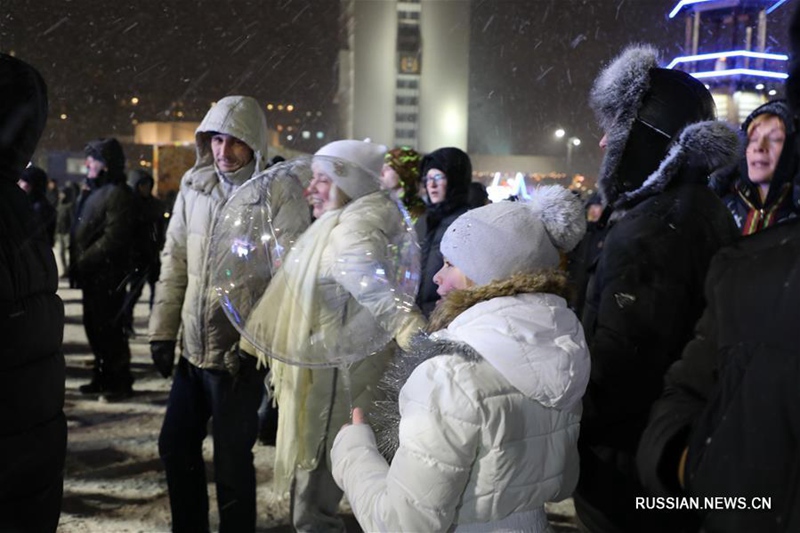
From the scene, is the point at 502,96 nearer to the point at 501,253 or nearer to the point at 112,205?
the point at 112,205

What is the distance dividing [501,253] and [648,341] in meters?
0.61

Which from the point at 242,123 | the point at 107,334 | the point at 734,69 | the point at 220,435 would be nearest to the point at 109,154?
the point at 107,334

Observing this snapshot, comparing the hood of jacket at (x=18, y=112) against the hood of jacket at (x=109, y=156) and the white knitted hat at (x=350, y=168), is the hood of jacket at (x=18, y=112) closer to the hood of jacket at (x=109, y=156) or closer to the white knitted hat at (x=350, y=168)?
the white knitted hat at (x=350, y=168)

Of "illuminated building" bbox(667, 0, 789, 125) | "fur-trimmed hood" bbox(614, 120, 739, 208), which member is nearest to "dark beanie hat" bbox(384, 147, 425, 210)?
"fur-trimmed hood" bbox(614, 120, 739, 208)

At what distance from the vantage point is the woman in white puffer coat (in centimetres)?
172

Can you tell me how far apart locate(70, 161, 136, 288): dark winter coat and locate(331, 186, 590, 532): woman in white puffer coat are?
198 inches

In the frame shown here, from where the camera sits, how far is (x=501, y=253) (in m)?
1.96

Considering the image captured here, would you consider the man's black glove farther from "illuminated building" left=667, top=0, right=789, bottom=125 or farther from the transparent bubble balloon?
"illuminated building" left=667, top=0, right=789, bottom=125

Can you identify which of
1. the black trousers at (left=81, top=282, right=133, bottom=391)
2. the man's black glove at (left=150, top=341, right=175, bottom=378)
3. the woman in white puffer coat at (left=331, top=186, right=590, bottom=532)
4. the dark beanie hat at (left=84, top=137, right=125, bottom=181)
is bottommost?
the black trousers at (left=81, top=282, right=133, bottom=391)

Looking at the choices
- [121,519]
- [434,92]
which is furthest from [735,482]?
[434,92]

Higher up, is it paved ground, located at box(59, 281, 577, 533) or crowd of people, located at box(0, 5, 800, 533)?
crowd of people, located at box(0, 5, 800, 533)

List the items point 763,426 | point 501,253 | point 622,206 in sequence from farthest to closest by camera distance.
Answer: point 622,206, point 501,253, point 763,426

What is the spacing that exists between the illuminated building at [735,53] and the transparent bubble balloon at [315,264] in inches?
1201

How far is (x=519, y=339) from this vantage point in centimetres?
178
